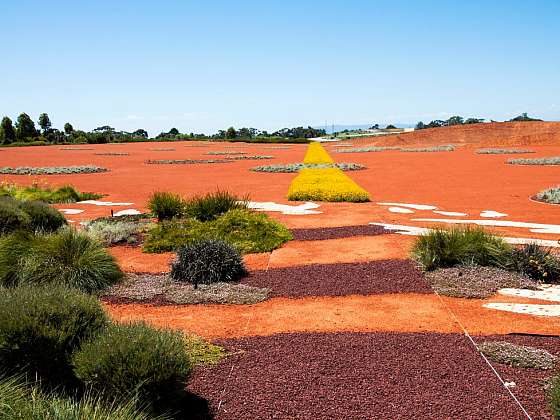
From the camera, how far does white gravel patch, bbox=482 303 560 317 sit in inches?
270

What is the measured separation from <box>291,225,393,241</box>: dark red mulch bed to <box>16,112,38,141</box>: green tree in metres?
86.4

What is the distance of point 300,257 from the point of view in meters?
10.1

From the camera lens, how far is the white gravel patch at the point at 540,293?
24.6ft

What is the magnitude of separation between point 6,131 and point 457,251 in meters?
88.0

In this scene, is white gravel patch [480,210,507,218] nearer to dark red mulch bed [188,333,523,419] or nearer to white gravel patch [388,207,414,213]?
white gravel patch [388,207,414,213]

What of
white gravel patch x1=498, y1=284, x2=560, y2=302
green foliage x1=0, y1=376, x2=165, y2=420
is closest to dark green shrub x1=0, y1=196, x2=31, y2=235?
green foliage x1=0, y1=376, x2=165, y2=420

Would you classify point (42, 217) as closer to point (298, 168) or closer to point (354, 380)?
point (354, 380)

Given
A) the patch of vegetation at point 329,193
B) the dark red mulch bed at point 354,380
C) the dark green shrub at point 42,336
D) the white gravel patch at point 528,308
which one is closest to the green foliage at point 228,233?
the white gravel patch at point 528,308

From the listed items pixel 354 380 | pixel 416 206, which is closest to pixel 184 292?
pixel 354 380

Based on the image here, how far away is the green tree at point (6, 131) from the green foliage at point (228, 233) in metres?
80.1

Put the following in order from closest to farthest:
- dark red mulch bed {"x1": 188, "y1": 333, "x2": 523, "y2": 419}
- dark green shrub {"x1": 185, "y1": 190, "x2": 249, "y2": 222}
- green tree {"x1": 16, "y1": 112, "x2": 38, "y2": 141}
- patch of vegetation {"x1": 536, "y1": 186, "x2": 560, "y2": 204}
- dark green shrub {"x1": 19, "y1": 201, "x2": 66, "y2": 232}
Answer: dark red mulch bed {"x1": 188, "y1": 333, "x2": 523, "y2": 419} → dark green shrub {"x1": 19, "y1": 201, "x2": 66, "y2": 232} → dark green shrub {"x1": 185, "y1": 190, "x2": 249, "y2": 222} → patch of vegetation {"x1": 536, "y1": 186, "x2": 560, "y2": 204} → green tree {"x1": 16, "y1": 112, "x2": 38, "y2": 141}

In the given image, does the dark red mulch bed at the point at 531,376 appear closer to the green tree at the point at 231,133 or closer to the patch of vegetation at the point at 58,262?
the patch of vegetation at the point at 58,262

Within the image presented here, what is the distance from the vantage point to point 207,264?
341 inches

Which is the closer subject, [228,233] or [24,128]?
[228,233]
